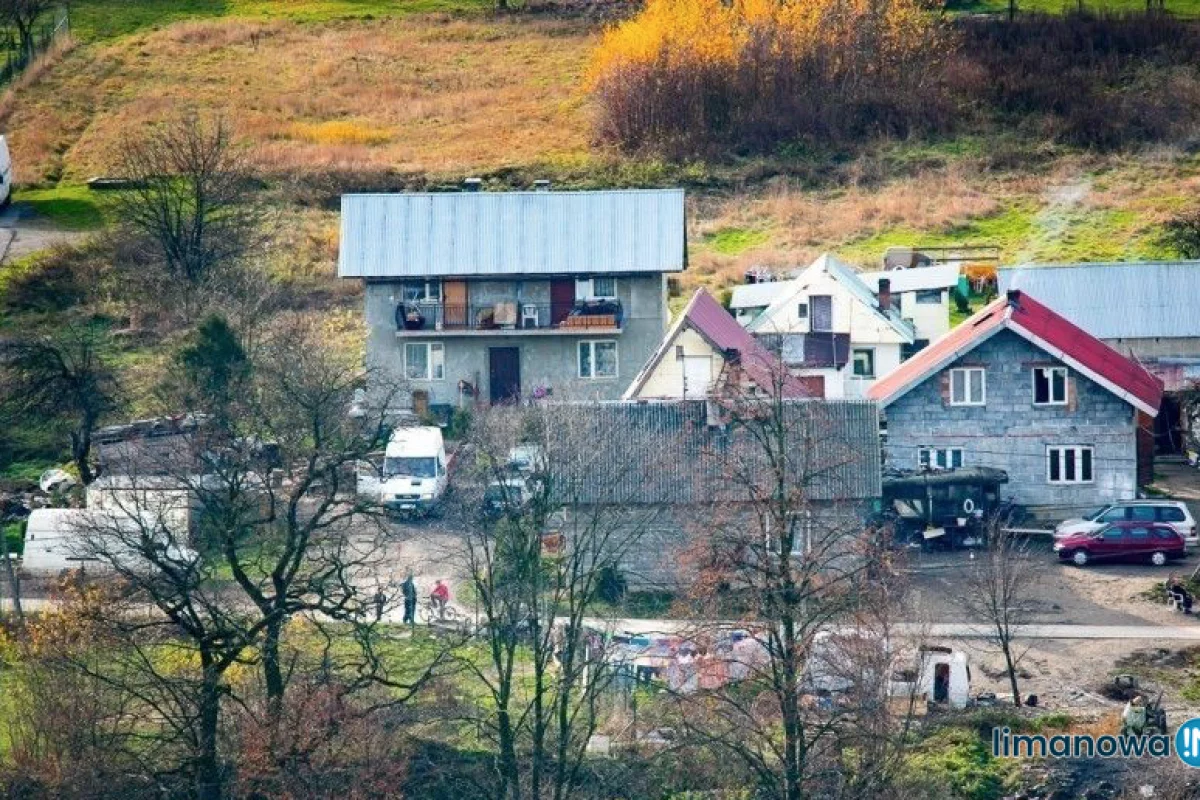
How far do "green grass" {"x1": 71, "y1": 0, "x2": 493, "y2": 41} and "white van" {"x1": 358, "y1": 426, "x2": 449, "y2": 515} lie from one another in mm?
55972

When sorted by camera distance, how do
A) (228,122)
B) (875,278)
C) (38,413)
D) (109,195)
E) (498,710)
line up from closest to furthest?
(498,710) → (38,413) → (875,278) → (109,195) → (228,122)

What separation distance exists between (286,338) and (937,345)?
15067mm

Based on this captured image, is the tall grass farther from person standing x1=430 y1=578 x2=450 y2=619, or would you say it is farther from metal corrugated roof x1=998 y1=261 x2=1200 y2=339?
person standing x1=430 y1=578 x2=450 y2=619

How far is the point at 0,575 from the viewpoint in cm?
5288

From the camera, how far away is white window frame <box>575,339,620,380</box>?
6397cm

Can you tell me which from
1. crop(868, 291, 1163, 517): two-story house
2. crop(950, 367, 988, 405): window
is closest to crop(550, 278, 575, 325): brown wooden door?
crop(868, 291, 1163, 517): two-story house

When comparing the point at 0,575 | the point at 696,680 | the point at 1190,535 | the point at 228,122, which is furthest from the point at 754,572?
the point at 228,122

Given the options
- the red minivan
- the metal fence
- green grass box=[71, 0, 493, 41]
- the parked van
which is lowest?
the red minivan

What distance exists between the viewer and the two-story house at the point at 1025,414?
56.9 metres

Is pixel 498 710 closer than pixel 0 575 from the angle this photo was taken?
Yes

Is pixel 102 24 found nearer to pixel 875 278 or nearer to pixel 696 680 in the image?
pixel 875 278

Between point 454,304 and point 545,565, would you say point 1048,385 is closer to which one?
point 545,565

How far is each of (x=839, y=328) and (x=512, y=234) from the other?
8.37 m

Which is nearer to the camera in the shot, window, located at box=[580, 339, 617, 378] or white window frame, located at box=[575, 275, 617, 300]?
window, located at box=[580, 339, 617, 378]
